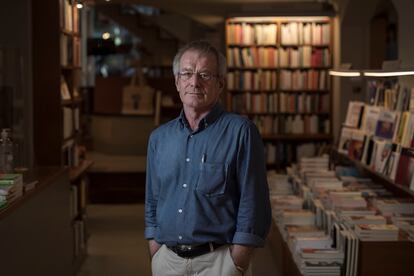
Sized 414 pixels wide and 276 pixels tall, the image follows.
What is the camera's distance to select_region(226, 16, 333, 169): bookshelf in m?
9.69

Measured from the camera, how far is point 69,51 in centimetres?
664

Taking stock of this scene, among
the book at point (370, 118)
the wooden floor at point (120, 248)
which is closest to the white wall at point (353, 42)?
the book at point (370, 118)

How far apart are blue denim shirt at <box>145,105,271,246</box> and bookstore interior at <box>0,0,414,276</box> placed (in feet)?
3.64

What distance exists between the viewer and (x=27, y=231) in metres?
4.22

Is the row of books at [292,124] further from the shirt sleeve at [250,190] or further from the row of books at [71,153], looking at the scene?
the shirt sleeve at [250,190]

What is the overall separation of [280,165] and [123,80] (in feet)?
15.7

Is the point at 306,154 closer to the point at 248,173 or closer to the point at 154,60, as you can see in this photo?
the point at 154,60

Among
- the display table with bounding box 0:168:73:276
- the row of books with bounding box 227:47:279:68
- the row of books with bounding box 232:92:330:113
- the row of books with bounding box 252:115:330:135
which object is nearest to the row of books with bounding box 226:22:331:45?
the row of books with bounding box 227:47:279:68

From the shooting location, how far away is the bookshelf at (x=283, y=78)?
9.69 m

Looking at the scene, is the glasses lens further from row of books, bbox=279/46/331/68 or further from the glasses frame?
row of books, bbox=279/46/331/68

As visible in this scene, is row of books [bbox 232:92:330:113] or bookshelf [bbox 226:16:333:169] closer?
bookshelf [bbox 226:16:333:169]

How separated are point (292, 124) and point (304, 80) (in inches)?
23.9

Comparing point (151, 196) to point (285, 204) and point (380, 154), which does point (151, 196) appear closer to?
point (380, 154)

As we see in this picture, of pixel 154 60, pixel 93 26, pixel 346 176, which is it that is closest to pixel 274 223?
pixel 346 176
